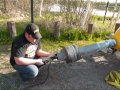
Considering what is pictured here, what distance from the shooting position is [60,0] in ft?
23.7

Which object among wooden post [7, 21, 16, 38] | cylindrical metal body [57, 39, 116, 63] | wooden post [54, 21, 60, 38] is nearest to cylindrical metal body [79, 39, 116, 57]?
cylindrical metal body [57, 39, 116, 63]

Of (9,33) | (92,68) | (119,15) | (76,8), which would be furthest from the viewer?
(119,15)

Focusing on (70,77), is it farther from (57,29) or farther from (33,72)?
(57,29)

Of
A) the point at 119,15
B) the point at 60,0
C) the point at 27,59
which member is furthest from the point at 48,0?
the point at 27,59

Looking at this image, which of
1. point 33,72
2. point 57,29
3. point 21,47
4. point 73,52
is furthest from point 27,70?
point 57,29

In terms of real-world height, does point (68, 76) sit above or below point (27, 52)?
below

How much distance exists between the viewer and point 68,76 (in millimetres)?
4926

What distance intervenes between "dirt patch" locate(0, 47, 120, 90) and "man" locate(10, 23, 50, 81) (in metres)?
0.24

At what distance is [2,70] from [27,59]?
1.01 metres

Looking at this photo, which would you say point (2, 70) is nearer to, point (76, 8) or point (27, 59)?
point (27, 59)

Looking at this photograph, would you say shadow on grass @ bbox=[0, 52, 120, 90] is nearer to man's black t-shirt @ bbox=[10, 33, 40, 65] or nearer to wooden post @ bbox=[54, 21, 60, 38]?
man's black t-shirt @ bbox=[10, 33, 40, 65]

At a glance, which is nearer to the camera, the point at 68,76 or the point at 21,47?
the point at 21,47

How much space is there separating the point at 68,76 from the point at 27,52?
3.50ft

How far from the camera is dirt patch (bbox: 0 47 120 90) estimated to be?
14.8 feet
